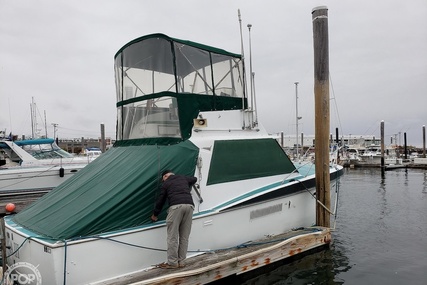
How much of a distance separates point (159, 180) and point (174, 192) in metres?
0.55

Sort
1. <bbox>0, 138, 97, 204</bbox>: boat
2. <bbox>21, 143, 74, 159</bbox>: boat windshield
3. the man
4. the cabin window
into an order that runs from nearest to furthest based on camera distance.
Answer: the man
the cabin window
<bbox>0, 138, 97, 204</bbox>: boat
<bbox>21, 143, 74, 159</bbox>: boat windshield

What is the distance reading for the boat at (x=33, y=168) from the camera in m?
14.2

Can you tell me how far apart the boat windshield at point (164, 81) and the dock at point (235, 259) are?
7.21 ft

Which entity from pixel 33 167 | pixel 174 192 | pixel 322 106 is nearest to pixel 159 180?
pixel 174 192

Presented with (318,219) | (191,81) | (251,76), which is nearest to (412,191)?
(318,219)

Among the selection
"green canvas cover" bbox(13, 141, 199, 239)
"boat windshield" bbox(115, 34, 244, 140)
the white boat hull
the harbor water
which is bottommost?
the harbor water

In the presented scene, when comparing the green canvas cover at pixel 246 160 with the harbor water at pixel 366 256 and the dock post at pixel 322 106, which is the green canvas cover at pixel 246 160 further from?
the harbor water at pixel 366 256

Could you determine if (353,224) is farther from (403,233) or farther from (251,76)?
(251,76)

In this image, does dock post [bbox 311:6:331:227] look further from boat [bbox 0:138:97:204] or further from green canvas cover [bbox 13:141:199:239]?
boat [bbox 0:138:97:204]

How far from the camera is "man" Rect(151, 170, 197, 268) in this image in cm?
494

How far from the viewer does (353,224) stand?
11172 millimetres

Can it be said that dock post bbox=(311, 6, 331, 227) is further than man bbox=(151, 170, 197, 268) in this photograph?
Yes

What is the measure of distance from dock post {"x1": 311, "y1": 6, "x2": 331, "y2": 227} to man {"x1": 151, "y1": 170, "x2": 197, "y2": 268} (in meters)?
3.59

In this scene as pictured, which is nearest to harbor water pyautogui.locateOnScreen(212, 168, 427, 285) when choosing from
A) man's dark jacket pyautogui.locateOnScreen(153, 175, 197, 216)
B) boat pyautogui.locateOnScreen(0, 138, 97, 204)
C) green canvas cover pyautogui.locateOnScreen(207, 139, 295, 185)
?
man's dark jacket pyautogui.locateOnScreen(153, 175, 197, 216)
